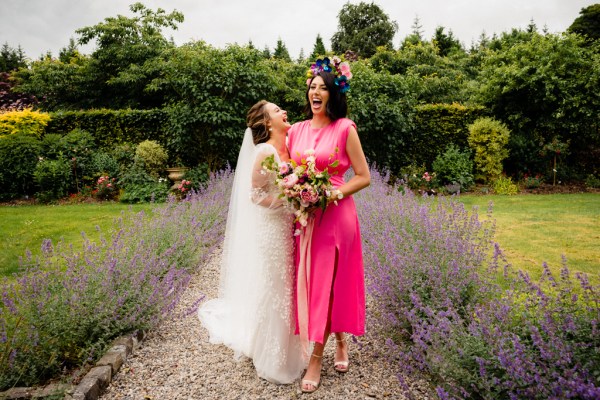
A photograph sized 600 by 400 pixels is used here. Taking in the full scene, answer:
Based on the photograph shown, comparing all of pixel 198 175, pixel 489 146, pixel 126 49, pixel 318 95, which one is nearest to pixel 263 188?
pixel 318 95

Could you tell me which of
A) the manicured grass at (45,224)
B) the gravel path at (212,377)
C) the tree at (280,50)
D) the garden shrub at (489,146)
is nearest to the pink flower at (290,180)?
the gravel path at (212,377)

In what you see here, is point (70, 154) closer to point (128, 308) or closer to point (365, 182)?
point (128, 308)

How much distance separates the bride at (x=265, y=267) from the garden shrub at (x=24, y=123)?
1132cm

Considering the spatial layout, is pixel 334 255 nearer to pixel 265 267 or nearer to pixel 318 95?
pixel 265 267

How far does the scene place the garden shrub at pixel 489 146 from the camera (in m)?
10.9

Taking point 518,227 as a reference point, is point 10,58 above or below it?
above

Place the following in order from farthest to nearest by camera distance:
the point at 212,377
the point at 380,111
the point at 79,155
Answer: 1. the point at 79,155
2. the point at 380,111
3. the point at 212,377

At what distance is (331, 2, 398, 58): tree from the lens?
34344 millimetres

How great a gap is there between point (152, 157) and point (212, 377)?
28.2 feet

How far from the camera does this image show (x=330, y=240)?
2803 millimetres

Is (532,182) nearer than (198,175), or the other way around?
(198,175)

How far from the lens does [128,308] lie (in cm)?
334


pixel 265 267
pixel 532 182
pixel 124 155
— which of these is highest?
pixel 124 155

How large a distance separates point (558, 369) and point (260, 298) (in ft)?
6.04
